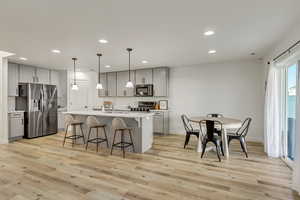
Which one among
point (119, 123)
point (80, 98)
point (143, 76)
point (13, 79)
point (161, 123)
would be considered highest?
point (143, 76)

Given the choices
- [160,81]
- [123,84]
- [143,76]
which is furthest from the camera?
[123,84]

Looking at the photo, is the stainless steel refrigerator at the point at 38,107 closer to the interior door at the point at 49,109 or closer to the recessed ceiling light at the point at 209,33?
the interior door at the point at 49,109

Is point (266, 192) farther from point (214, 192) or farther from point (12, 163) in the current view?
point (12, 163)

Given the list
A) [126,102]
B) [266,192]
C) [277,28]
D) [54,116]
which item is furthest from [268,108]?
[54,116]

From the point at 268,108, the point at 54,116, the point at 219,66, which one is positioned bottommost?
the point at 54,116

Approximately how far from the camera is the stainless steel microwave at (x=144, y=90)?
6203mm

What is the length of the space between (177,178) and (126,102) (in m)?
4.73

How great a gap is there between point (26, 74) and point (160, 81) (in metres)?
4.71

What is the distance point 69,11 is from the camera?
2227mm

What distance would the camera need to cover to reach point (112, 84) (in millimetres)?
7070

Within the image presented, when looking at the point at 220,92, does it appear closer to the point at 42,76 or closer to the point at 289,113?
the point at 289,113

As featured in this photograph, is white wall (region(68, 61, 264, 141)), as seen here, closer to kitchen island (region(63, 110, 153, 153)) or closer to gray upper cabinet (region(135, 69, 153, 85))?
gray upper cabinet (region(135, 69, 153, 85))

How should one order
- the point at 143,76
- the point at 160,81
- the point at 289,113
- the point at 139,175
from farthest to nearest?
the point at 143,76, the point at 160,81, the point at 289,113, the point at 139,175

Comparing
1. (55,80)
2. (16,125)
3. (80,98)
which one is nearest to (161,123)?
(80,98)
